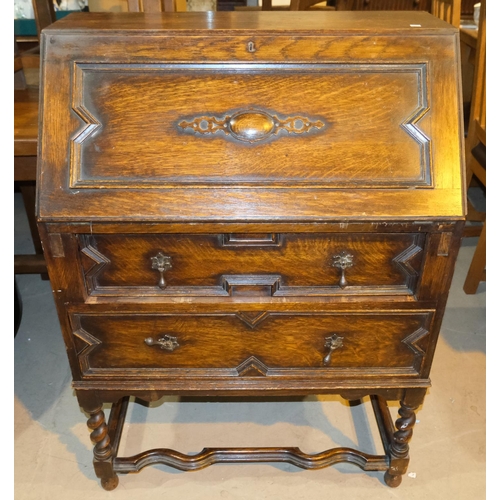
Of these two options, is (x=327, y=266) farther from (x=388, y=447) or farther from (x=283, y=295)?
(x=388, y=447)

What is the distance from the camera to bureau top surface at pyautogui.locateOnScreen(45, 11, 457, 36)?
129 centimetres

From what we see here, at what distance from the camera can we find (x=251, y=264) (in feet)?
4.55

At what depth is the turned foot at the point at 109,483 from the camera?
1804 mm

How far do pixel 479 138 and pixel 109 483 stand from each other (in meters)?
2.31

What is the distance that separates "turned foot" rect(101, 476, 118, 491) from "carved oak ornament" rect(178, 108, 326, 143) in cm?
126

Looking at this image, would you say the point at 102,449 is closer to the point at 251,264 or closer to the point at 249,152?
the point at 251,264

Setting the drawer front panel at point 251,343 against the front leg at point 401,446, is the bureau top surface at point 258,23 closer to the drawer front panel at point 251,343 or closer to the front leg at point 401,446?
the drawer front panel at point 251,343

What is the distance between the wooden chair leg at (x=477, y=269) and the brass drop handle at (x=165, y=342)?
1796mm

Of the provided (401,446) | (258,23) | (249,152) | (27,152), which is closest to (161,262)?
(249,152)

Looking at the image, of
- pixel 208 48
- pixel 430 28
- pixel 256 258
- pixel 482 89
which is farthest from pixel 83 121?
pixel 482 89

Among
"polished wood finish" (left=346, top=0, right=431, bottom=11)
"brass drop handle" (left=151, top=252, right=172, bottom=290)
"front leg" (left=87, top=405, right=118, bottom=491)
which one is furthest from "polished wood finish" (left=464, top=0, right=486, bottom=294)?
"front leg" (left=87, top=405, right=118, bottom=491)

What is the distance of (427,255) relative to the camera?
135 centimetres

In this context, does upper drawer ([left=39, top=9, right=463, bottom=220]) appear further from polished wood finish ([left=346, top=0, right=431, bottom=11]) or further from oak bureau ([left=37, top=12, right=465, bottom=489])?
polished wood finish ([left=346, top=0, right=431, bottom=11])

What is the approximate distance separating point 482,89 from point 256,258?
A: 5.87 feet
